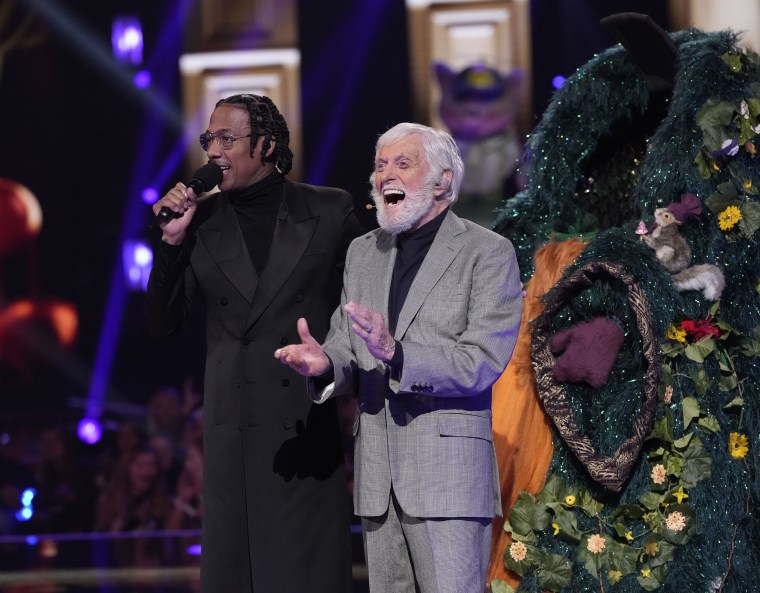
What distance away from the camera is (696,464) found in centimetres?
300

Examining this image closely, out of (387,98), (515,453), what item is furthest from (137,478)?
(515,453)

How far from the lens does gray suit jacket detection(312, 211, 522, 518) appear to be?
2.36 meters

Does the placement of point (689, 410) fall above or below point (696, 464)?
above

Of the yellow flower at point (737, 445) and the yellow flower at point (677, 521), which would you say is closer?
the yellow flower at point (677, 521)

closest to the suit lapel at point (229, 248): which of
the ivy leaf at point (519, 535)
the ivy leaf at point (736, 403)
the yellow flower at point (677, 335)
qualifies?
the ivy leaf at point (519, 535)

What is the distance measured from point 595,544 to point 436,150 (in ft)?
4.09

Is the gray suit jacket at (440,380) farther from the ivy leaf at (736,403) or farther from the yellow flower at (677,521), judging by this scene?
the ivy leaf at (736,403)

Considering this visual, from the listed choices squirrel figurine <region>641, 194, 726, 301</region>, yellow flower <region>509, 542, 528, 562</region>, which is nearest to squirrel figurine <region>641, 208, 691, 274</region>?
squirrel figurine <region>641, 194, 726, 301</region>

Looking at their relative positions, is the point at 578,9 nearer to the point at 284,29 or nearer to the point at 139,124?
the point at 284,29

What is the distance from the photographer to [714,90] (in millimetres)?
3156

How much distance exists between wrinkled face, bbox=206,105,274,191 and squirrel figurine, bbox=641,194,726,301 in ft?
3.77

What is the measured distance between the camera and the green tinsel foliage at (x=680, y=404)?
3.00m

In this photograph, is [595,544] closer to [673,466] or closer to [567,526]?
[567,526]

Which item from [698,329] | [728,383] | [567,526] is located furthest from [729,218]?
[567,526]
